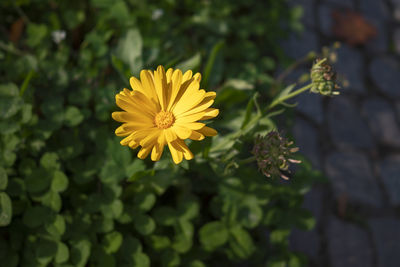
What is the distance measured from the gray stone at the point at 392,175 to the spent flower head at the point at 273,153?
6.59 feet

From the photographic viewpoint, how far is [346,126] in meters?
3.20

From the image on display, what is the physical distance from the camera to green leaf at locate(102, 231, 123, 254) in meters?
1.74

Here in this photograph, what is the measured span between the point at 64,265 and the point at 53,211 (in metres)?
0.26

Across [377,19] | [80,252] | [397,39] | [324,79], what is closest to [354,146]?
[397,39]

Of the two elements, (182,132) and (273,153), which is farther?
(273,153)

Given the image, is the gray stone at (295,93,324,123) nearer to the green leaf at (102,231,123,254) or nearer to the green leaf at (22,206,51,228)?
the green leaf at (102,231,123,254)

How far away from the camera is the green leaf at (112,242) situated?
174 centimetres

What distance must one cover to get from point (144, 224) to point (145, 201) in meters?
0.12

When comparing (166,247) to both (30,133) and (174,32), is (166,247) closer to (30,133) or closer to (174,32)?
(30,133)

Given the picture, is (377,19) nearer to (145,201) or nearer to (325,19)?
(325,19)

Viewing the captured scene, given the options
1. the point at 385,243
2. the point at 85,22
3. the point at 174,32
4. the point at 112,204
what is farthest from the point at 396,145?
the point at 85,22

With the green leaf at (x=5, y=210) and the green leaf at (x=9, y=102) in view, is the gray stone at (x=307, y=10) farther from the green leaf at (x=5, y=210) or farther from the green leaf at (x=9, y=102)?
the green leaf at (x=5, y=210)

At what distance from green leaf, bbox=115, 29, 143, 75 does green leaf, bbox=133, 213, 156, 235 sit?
0.87 m

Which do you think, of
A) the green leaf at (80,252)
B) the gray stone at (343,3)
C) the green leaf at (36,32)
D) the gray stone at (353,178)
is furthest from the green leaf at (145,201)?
the gray stone at (343,3)
